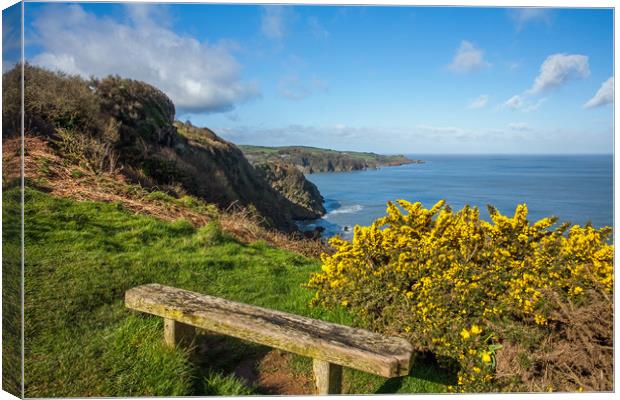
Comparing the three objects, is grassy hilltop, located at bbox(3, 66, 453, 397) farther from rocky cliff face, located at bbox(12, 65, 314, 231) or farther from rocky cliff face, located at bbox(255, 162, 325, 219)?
rocky cliff face, located at bbox(255, 162, 325, 219)

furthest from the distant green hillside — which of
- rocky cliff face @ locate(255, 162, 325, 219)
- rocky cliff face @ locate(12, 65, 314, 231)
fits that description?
rocky cliff face @ locate(12, 65, 314, 231)

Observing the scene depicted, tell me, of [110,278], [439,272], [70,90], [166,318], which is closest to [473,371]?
[439,272]

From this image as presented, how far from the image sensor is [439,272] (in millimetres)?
3975

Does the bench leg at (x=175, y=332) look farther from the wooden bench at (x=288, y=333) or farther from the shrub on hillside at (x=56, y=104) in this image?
the shrub on hillside at (x=56, y=104)

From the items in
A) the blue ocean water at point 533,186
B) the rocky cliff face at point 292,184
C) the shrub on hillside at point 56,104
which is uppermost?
the shrub on hillside at point 56,104

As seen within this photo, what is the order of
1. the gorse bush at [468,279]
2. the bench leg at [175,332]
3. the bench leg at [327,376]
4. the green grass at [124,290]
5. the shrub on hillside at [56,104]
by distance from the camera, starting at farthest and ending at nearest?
the shrub on hillside at [56,104], the gorse bush at [468,279], the bench leg at [175,332], the green grass at [124,290], the bench leg at [327,376]

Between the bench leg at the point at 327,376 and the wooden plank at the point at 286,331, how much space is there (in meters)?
0.12

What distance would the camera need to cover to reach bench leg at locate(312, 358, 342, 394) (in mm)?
3067

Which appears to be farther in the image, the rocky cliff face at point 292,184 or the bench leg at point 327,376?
the rocky cliff face at point 292,184

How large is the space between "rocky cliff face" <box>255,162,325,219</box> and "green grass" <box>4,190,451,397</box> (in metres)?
25.4

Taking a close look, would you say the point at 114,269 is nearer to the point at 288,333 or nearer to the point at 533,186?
the point at 288,333

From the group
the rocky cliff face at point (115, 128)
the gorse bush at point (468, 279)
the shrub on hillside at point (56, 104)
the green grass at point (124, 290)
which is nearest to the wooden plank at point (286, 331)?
the green grass at point (124, 290)

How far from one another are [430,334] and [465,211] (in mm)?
1329

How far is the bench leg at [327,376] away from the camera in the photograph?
3067 millimetres
